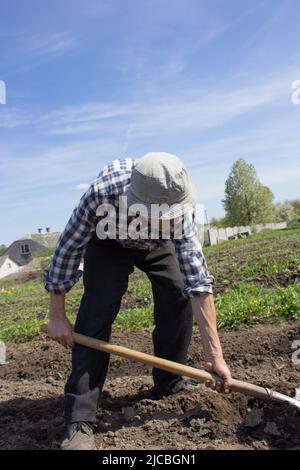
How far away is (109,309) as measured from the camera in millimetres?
2754

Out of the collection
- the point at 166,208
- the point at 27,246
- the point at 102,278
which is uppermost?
the point at 27,246

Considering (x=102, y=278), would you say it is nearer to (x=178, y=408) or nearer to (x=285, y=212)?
(x=178, y=408)

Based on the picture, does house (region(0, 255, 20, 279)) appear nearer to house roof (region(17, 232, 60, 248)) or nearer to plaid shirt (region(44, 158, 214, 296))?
house roof (region(17, 232, 60, 248))

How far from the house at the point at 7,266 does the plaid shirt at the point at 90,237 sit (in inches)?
1689

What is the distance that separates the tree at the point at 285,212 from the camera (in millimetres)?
44750

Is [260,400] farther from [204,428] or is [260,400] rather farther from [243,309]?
[243,309]

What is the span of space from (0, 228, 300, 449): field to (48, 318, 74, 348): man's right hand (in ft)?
1.81

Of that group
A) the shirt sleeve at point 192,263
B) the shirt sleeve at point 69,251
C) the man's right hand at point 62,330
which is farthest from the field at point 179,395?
the shirt sleeve at point 69,251

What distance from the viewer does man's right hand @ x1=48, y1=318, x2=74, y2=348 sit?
2645 mm

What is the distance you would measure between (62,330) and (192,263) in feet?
2.64

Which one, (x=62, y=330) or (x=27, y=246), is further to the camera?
(x=27, y=246)

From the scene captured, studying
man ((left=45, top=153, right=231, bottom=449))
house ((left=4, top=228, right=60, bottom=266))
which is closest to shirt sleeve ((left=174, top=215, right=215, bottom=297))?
man ((left=45, top=153, right=231, bottom=449))

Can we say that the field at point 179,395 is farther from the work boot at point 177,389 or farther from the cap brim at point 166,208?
the cap brim at point 166,208

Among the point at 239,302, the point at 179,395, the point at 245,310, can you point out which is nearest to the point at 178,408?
the point at 179,395
